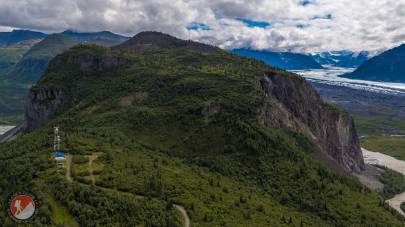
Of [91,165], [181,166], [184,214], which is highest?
[91,165]

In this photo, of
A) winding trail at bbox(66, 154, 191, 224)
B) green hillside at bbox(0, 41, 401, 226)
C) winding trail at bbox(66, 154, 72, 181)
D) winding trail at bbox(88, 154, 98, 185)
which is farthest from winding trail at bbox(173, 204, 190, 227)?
winding trail at bbox(66, 154, 72, 181)

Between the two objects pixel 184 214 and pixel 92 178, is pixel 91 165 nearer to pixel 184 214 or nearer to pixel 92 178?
pixel 92 178

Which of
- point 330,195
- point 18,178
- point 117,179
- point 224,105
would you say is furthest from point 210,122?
point 18,178

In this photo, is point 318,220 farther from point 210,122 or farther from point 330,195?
point 210,122

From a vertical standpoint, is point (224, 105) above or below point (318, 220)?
above

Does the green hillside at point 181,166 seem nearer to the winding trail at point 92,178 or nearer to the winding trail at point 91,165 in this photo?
the winding trail at point 91,165

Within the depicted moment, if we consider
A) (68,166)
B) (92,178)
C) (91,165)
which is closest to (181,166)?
(91,165)

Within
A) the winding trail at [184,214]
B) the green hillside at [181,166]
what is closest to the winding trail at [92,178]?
the winding trail at [184,214]

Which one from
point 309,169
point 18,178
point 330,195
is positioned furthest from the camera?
point 309,169
